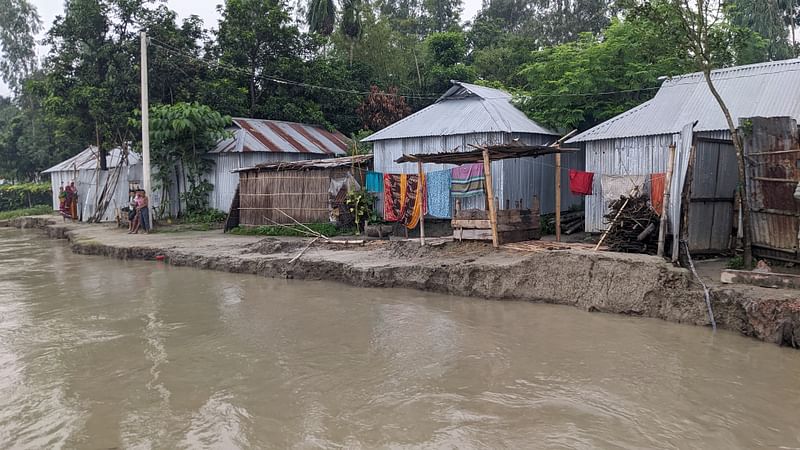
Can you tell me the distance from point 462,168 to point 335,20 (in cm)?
1865

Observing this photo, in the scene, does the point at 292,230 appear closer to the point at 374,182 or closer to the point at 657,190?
the point at 374,182

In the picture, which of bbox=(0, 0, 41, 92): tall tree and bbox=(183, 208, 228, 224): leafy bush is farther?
bbox=(0, 0, 41, 92): tall tree

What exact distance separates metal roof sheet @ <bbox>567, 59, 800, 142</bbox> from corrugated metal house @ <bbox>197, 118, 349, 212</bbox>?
12.0 m

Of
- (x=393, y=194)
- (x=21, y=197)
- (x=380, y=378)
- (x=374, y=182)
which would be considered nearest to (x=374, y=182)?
(x=374, y=182)

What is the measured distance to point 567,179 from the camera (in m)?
16.7

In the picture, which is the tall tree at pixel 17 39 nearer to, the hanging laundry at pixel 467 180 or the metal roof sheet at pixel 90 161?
the metal roof sheet at pixel 90 161

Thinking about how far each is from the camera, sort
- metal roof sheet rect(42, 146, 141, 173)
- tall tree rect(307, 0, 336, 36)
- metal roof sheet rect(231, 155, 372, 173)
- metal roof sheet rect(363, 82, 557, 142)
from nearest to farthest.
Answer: metal roof sheet rect(363, 82, 557, 142) < metal roof sheet rect(231, 155, 372, 173) < metal roof sheet rect(42, 146, 141, 173) < tall tree rect(307, 0, 336, 36)

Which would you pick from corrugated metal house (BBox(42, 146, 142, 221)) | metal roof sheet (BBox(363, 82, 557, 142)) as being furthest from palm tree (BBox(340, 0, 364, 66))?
Answer: metal roof sheet (BBox(363, 82, 557, 142))

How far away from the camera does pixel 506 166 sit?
15.1 metres

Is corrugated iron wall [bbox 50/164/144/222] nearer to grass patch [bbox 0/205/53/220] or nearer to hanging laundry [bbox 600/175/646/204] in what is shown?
grass patch [bbox 0/205/53/220]

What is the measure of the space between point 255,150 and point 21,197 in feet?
72.0

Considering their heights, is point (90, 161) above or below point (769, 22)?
below

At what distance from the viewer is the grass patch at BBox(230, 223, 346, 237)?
54.1 feet

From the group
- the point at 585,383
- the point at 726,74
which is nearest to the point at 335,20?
the point at 726,74
